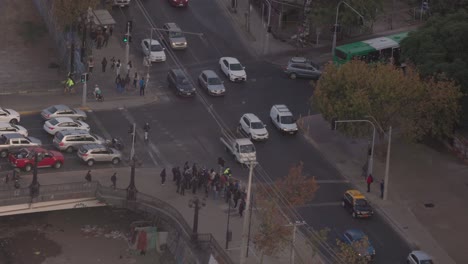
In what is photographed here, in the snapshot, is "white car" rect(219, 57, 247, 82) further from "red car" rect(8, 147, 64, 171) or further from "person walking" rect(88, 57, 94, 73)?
"red car" rect(8, 147, 64, 171)

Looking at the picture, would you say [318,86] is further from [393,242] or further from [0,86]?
[0,86]

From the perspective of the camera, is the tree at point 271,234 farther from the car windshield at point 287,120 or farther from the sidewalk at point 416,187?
the car windshield at point 287,120

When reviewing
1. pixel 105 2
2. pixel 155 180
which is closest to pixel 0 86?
pixel 105 2

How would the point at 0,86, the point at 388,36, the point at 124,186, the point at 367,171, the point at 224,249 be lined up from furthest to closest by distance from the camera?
the point at 388,36
the point at 0,86
the point at 367,171
the point at 124,186
the point at 224,249

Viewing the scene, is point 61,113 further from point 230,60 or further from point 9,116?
point 230,60

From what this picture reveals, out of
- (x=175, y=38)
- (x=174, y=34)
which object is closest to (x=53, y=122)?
(x=175, y=38)

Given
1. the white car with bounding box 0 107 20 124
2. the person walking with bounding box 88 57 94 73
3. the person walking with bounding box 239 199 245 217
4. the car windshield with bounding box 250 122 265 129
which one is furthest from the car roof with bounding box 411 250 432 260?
the person walking with bounding box 88 57 94 73
